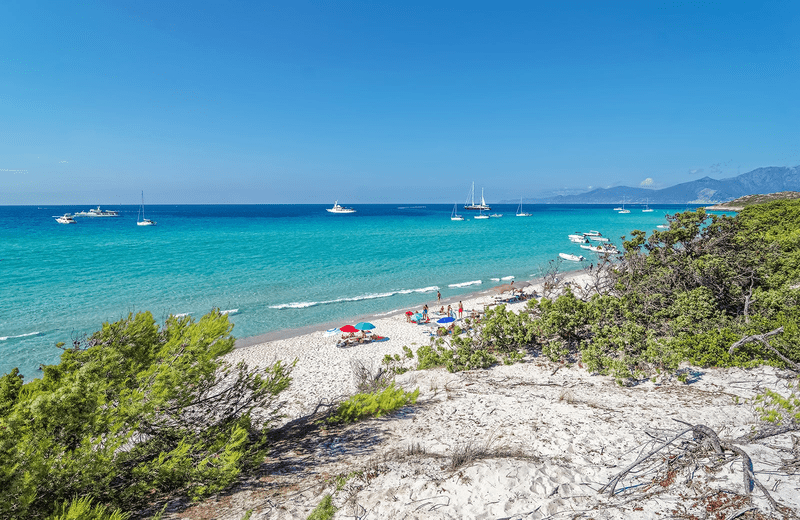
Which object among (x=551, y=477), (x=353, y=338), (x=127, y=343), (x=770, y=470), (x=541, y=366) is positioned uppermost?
(x=127, y=343)

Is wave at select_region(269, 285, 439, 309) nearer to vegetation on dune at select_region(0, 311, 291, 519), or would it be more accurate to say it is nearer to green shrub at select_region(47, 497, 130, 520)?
vegetation on dune at select_region(0, 311, 291, 519)

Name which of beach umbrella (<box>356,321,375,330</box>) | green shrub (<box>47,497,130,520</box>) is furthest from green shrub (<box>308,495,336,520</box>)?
beach umbrella (<box>356,321,375,330</box>)

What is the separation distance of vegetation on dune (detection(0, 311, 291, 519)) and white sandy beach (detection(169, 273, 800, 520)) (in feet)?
2.05

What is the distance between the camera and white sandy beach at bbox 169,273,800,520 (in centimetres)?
378

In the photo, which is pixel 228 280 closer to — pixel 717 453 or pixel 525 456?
pixel 525 456

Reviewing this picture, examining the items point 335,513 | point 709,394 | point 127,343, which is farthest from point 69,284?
point 709,394

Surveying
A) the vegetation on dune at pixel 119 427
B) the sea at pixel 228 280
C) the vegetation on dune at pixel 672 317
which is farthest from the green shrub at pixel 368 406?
the sea at pixel 228 280

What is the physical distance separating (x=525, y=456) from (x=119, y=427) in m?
4.91

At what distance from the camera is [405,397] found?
7.21 m

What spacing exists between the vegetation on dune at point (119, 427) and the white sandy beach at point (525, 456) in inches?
24.6

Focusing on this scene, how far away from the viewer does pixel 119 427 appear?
400 cm

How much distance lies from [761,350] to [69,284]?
33.9 m

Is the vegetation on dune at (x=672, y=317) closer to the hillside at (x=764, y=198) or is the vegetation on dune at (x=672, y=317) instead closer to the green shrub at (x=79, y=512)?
the green shrub at (x=79, y=512)

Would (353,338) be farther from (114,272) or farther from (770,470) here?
(114,272)
